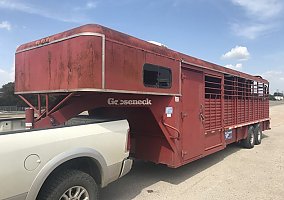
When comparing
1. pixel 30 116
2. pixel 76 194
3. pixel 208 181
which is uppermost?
pixel 30 116

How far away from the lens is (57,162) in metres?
3.44

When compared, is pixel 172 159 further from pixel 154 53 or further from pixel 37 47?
pixel 37 47

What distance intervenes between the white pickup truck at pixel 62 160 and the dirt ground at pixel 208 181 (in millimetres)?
1200

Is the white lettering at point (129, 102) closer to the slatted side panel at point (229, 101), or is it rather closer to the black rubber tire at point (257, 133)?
the slatted side panel at point (229, 101)

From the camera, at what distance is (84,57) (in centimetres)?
408

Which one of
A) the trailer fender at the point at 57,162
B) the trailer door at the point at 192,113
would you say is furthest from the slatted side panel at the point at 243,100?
the trailer fender at the point at 57,162

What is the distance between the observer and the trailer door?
6320 millimetres

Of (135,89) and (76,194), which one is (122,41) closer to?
(135,89)

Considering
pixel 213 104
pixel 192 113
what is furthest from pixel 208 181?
pixel 213 104

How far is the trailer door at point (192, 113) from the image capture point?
632 centimetres

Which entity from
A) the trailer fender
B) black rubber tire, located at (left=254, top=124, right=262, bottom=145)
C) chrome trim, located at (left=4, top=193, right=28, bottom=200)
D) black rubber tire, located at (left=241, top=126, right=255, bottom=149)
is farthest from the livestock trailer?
black rubber tire, located at (left=254, top=124, right=262, bottom=145)

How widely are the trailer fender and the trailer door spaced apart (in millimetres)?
2662

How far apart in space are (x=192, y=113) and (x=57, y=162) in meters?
3.84

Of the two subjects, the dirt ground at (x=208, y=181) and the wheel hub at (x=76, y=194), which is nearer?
the wheel hub at (x=76, y=194)
